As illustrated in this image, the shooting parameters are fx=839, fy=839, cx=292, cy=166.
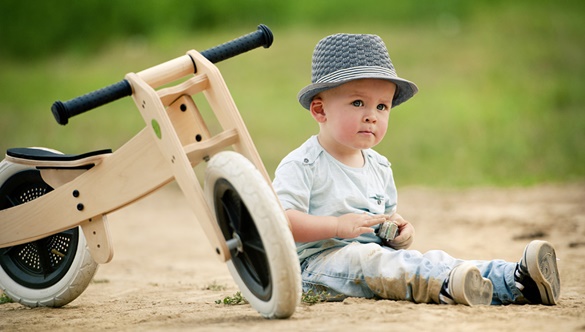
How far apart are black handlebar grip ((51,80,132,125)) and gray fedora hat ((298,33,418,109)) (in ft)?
2.71

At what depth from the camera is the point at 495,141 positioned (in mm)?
10594

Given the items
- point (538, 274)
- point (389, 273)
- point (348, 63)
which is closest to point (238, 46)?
point (348, 63)

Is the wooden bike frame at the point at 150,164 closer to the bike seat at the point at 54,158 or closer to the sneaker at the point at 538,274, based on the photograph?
the bike seat at the point at 54,158

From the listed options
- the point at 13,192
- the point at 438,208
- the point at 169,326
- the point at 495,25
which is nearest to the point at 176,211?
the point at 438,208

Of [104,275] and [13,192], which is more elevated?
[13,192]

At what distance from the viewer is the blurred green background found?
10.5m

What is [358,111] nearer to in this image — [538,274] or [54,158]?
[538,274]

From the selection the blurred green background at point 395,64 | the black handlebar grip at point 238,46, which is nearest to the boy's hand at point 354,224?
the black handlebar grip at point 238,46

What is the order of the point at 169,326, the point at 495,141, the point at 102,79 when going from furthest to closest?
the point at 102,79 < the point at 495,141 < the point at 169,326

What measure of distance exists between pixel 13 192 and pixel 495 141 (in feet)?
25.2

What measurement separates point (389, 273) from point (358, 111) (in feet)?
2.29

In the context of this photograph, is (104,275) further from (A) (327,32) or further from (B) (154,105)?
(A) (327,32)

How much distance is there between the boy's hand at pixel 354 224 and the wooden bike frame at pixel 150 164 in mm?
433

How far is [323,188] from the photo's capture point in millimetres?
3600
